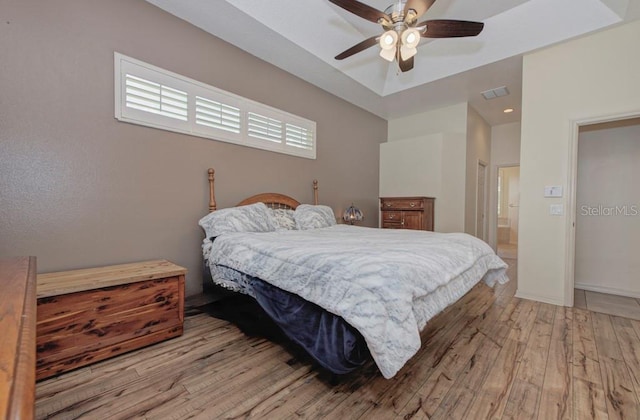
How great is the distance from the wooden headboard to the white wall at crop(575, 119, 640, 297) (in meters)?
3.64

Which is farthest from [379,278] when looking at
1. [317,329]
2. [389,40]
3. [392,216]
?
[392,216]

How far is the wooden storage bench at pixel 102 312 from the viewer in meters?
1.66

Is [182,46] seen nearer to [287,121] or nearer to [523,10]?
[287,121]

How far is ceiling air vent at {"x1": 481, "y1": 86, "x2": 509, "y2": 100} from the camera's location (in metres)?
4.21

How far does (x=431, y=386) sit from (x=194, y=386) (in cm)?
139

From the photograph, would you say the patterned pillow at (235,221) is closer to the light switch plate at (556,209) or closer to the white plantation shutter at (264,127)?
the white plantation shutter at (264,127)

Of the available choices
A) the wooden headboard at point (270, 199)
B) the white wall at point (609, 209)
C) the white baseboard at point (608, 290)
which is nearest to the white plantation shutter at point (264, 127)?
the wooden headboard at point (270, 199)

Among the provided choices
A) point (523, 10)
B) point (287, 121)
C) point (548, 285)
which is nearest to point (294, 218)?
point (287, 121)

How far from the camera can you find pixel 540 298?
10.5 ft

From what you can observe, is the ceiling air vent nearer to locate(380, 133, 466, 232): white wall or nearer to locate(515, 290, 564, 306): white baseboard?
locate(380, 133, 466, 232): white wall

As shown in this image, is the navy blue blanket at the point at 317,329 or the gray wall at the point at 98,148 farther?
the gray wall at the point at 98,148

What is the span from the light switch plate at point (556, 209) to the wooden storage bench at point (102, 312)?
388 centimetres

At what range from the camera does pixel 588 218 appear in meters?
3.67

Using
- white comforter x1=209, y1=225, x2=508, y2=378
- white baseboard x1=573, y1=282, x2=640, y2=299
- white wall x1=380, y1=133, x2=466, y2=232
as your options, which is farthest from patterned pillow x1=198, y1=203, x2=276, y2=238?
white baseboard x1=573, y1=282, x2=640, y2=299
